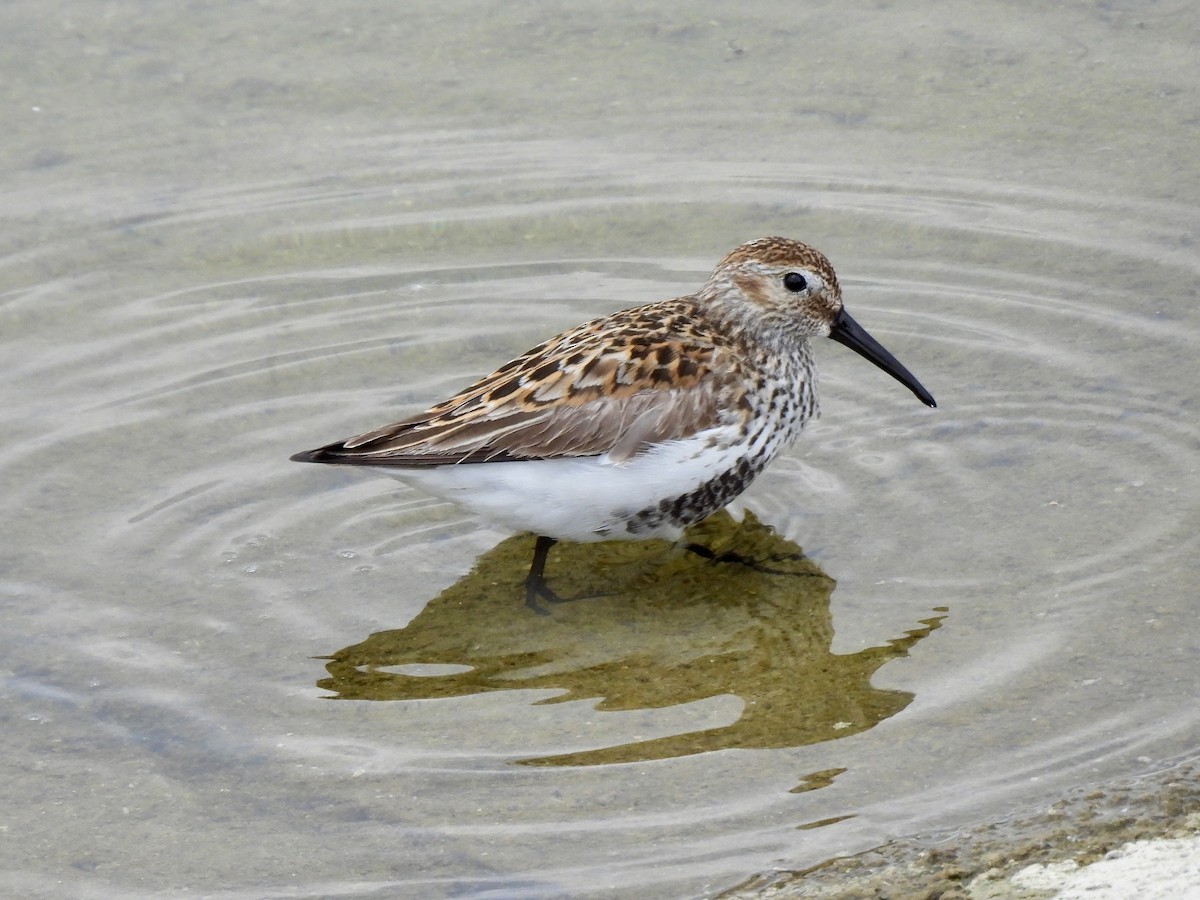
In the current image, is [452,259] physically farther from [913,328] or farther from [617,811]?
[617,811]

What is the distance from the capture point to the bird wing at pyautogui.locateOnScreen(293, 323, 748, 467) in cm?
654

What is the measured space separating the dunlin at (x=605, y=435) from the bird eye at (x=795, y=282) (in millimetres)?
330

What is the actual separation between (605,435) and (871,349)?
1.52 metres

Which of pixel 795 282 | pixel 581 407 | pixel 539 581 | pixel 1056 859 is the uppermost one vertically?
pixel 795 282

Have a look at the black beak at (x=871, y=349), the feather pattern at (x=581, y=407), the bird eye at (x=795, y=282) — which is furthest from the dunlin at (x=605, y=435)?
the black beak at (x=871, y=349)

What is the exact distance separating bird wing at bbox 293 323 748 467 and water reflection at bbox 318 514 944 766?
2.15ft

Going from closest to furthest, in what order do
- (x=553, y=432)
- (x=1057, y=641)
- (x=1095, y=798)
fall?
(x=1095, y=798)
(x=1057, y=641)
(x=553, y=432)

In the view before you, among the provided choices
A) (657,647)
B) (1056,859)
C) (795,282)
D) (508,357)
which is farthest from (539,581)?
(1056,859)

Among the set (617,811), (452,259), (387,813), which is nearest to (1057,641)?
(617,811)

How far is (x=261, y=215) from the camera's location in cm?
963

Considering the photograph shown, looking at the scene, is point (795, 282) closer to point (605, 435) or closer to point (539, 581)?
point (605, 435)

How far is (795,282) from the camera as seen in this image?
7309 mm

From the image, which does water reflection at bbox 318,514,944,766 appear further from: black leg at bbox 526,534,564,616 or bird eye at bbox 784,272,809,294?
bird eye at bbox 784,272,809,294

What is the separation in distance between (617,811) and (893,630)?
4.95 feet
